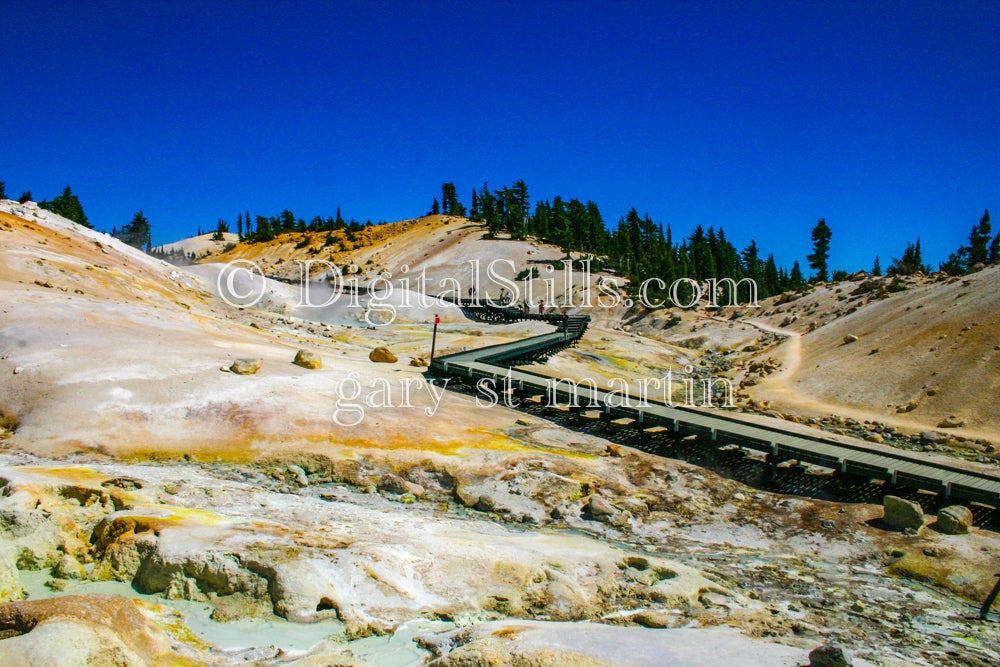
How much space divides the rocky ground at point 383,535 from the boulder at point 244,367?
109mm

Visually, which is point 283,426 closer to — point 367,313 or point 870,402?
point 870,402

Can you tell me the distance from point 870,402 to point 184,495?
112 ft

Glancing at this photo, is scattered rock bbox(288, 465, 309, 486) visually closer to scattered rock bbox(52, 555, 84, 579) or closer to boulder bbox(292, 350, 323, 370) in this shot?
scattered rock bbox(52, 555, 84, 579)

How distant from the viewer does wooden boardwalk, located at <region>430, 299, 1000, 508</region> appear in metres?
16.6

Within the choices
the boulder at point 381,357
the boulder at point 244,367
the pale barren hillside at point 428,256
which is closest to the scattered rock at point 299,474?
the boulder at point 244,367

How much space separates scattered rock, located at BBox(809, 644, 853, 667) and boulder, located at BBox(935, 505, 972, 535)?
9890mm

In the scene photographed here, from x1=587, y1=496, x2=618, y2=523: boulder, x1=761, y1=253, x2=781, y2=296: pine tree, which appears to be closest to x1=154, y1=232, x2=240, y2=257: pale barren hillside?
x1=761, y1=253, x2=781, y2=296: pine tree

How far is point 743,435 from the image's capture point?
2041 cm

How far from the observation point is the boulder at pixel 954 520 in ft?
47.4

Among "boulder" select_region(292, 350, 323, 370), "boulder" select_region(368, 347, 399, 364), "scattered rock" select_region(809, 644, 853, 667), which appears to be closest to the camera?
"scattered rock" select_region(809, 644, 853, 667)

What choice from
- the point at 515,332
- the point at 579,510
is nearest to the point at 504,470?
the point at 579,510

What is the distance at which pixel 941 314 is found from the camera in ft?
126

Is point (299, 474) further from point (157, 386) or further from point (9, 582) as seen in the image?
point (9, 582)

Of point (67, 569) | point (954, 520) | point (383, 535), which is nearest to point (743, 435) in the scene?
point (954, 520)
